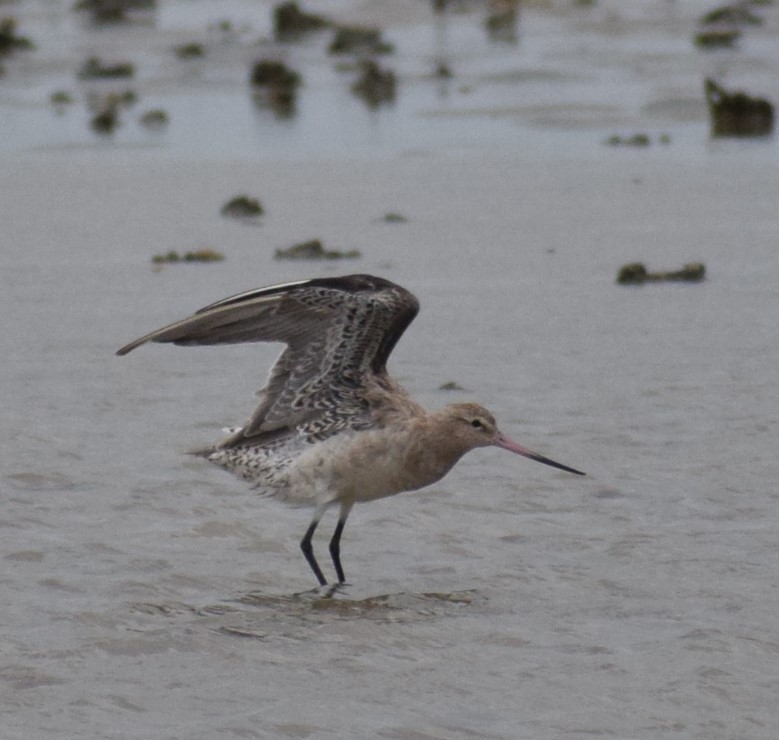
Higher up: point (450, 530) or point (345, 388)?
point (345, 388)

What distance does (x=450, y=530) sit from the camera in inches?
313

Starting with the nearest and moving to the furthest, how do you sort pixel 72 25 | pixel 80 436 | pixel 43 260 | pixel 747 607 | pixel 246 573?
pixel 747 607 < pixel 246 573 < pixel 80 436 < pixel 43 260 < pixel 72 25

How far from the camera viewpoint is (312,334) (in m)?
7.80

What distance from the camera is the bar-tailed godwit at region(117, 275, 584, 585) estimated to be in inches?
299

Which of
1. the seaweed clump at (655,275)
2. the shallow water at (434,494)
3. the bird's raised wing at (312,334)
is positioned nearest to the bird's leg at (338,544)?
the shallow water at (434,494)

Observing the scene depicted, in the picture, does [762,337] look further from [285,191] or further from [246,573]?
[285,191]

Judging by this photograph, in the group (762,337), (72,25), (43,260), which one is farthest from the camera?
(72,25)

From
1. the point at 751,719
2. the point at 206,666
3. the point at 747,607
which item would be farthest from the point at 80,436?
the point at 751,719

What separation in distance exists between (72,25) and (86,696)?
22.6 m

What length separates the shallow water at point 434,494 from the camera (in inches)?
242

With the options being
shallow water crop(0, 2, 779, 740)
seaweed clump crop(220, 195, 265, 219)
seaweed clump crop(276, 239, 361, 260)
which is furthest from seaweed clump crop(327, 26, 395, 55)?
seaweed clump crop(276, 239, 361, 260)

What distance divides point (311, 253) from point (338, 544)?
5069 millimetres

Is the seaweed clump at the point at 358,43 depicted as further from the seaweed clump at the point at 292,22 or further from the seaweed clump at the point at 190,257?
the seaweed clump at the point at 190,257

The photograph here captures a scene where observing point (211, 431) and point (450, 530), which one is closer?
point (450, 530)
